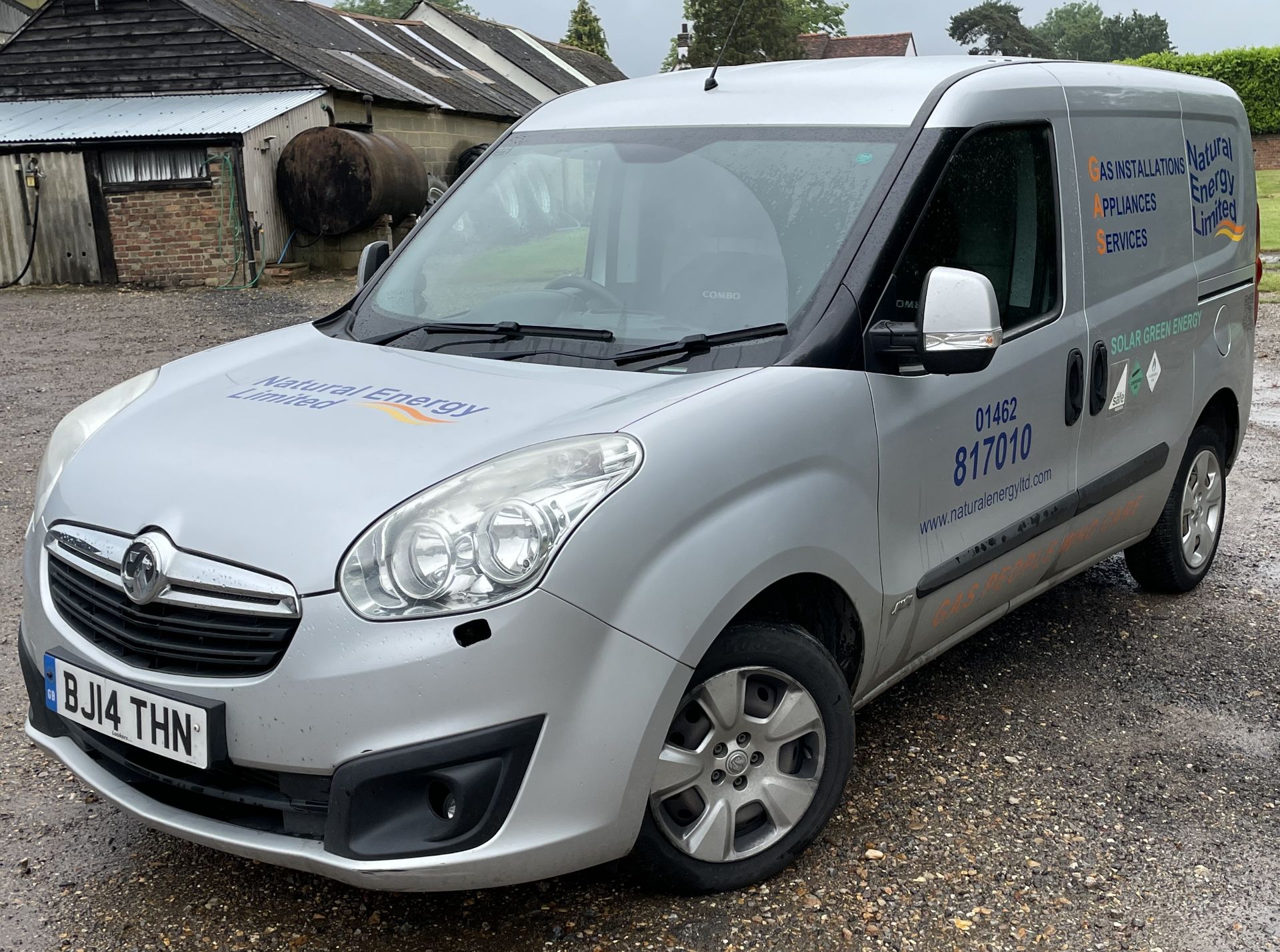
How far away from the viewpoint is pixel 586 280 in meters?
3.51

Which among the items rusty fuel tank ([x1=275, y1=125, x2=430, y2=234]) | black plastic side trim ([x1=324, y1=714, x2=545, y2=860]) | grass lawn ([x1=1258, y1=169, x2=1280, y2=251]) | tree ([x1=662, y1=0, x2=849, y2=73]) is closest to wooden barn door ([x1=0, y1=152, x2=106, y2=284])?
rusty fuel tank ([x1=275, y1=125, x2=430, y2=234])

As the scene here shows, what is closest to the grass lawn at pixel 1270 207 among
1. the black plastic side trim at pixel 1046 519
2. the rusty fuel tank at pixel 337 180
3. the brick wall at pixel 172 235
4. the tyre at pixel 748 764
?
the black plastic side trim at pixel 1046 519

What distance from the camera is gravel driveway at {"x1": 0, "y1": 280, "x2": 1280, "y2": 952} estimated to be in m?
2.78

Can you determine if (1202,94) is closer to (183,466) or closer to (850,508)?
(850,508)

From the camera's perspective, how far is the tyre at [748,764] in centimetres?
270

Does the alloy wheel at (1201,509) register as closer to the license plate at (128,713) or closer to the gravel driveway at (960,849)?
the gravel driveway at (960,849)

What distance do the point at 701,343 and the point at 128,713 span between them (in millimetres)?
1524

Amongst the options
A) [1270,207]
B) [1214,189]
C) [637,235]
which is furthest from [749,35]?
[637,235]

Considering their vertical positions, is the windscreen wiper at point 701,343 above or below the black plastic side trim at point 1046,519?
above

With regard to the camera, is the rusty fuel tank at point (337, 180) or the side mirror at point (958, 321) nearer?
the side mirror at point (958, 321)

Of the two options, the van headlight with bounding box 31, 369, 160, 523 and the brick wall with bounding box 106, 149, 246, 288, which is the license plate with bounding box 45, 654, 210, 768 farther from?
the brick wall with bounding box 106, 149, 246, 288

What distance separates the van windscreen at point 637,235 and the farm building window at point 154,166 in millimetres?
16925

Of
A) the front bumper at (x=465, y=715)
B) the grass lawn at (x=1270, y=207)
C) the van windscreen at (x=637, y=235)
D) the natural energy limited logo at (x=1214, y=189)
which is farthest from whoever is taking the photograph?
the grass lawn at (x=1270, y=207)

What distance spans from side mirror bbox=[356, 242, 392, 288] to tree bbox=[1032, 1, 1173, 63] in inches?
4735
